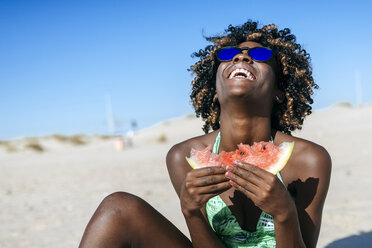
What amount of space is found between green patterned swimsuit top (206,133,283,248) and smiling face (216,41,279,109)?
529 millimetres

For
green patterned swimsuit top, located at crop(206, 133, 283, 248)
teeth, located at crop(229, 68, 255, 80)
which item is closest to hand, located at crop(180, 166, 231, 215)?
green patterned swimsuit top, located at crop(206, 133, 283, 248)

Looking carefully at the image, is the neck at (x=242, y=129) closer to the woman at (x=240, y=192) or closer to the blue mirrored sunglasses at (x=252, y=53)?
the woman at (x=240, y=192)

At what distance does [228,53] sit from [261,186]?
109 cm

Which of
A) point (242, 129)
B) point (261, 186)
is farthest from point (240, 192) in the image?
point (261, 186)

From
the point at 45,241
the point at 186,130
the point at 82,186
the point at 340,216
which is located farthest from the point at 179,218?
the point at 186,130

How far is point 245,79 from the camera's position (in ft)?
8.16

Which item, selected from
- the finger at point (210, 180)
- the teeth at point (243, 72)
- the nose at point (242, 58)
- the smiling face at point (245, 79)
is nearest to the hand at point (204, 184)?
the finger at point (210, 180)

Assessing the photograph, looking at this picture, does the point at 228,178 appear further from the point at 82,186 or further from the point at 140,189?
the point at 82,186

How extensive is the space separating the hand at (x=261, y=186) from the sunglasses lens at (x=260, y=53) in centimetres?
97

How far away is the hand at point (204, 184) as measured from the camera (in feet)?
6.61

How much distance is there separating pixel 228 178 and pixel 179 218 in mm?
3572

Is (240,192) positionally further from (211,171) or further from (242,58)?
(242,58)

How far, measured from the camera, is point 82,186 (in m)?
9.48

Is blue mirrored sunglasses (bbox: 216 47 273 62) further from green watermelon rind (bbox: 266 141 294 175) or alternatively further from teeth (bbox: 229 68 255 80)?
green watermelon rind (bbox: 266 141 294 175)
